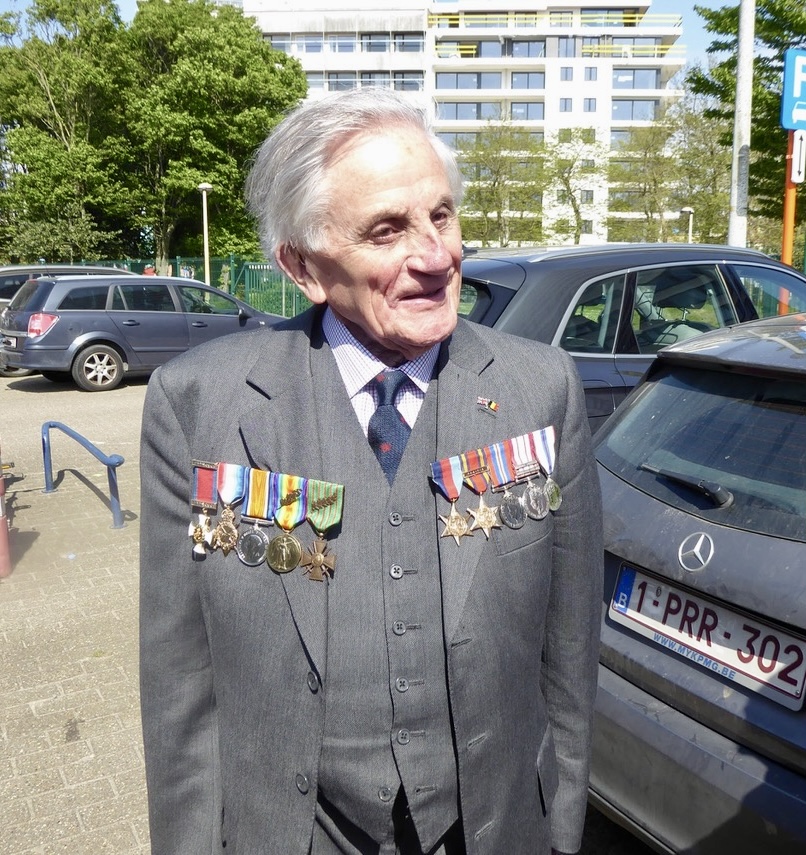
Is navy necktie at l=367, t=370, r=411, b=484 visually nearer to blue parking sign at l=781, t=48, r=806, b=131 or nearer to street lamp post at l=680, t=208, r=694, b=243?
blue parking sign at l=781, t=48, r=806, b=131

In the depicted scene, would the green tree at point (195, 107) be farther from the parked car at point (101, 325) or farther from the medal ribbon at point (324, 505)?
the medal ribbon at point (324, 505)

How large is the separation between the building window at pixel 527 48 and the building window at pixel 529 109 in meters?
4.92

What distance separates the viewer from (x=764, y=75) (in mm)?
14836

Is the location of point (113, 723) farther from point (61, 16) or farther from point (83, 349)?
point (61, 16)

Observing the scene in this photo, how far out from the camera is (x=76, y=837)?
3082mm

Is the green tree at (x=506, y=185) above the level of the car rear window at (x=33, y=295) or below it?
above

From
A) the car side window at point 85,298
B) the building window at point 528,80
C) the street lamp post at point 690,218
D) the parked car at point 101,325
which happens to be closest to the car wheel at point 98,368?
the parked car at point 101,325

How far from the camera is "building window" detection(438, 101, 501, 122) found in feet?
253

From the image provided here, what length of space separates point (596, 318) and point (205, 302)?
1140cm

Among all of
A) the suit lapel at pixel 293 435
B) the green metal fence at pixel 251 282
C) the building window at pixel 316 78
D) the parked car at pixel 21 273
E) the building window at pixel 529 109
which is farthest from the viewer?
the building window at pixel 529 109

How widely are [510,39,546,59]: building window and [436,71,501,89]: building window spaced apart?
3470 millimetres

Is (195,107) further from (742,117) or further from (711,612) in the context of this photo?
(711,612)

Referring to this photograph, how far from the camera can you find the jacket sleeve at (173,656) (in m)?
1.71

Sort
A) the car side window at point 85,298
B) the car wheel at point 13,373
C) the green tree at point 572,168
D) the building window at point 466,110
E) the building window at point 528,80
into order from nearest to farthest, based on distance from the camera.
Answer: the car side window at point 85,298 < the car wheel at point 13,373 < the green tree at point 572,168 < the building window at point 466,110 < the building window at point 528,80
